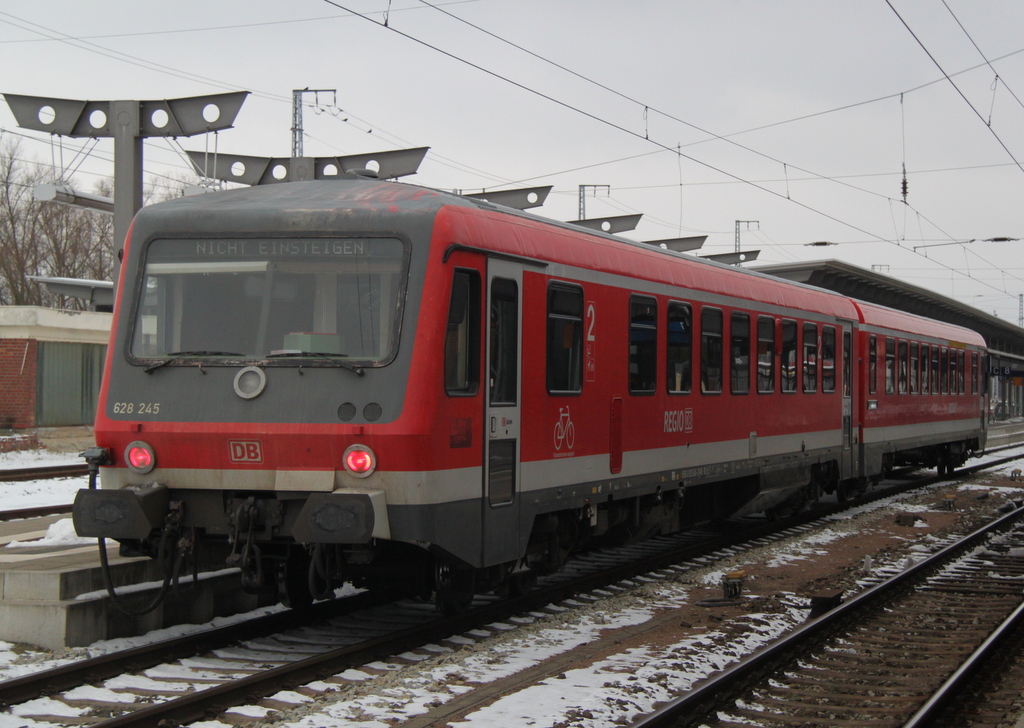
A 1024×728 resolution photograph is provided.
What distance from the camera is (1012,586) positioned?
11.2 m

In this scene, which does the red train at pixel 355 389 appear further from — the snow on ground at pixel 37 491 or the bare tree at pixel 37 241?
the bare tree at pixel 37 241

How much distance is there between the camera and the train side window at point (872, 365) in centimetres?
1764

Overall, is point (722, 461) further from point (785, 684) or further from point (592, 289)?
point (785, 684)

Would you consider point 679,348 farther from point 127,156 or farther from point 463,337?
point 127,156

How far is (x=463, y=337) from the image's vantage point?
7684 mm

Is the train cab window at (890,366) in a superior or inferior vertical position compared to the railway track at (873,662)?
superior

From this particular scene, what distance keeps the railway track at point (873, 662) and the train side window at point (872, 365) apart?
6143 millimetres

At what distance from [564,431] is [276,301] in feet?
8.97

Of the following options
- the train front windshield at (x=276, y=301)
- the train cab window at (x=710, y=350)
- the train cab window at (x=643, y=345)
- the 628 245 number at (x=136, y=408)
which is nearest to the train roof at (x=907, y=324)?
the train cab window at (x=710, y=350)

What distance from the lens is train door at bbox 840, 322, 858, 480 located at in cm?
1658

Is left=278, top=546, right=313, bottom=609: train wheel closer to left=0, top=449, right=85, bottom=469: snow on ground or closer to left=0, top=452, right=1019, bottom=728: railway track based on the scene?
left=0, top=452, right=1019, bottom=728: railway track

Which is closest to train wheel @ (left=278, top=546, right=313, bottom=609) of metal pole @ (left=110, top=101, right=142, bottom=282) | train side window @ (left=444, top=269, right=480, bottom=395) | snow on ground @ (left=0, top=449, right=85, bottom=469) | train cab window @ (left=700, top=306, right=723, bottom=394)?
train side window @ (left=444, top=269, right=480, bottom=395)

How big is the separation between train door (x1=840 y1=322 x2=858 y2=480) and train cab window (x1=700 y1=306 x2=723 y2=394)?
5.06 meters

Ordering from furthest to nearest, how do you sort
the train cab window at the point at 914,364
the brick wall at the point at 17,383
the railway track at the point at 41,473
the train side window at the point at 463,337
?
the brick wall at the point at 17,383, the train cab window at the point at 914,364, the railway track at the point at 41,473, the train side window at the point at 463,337
